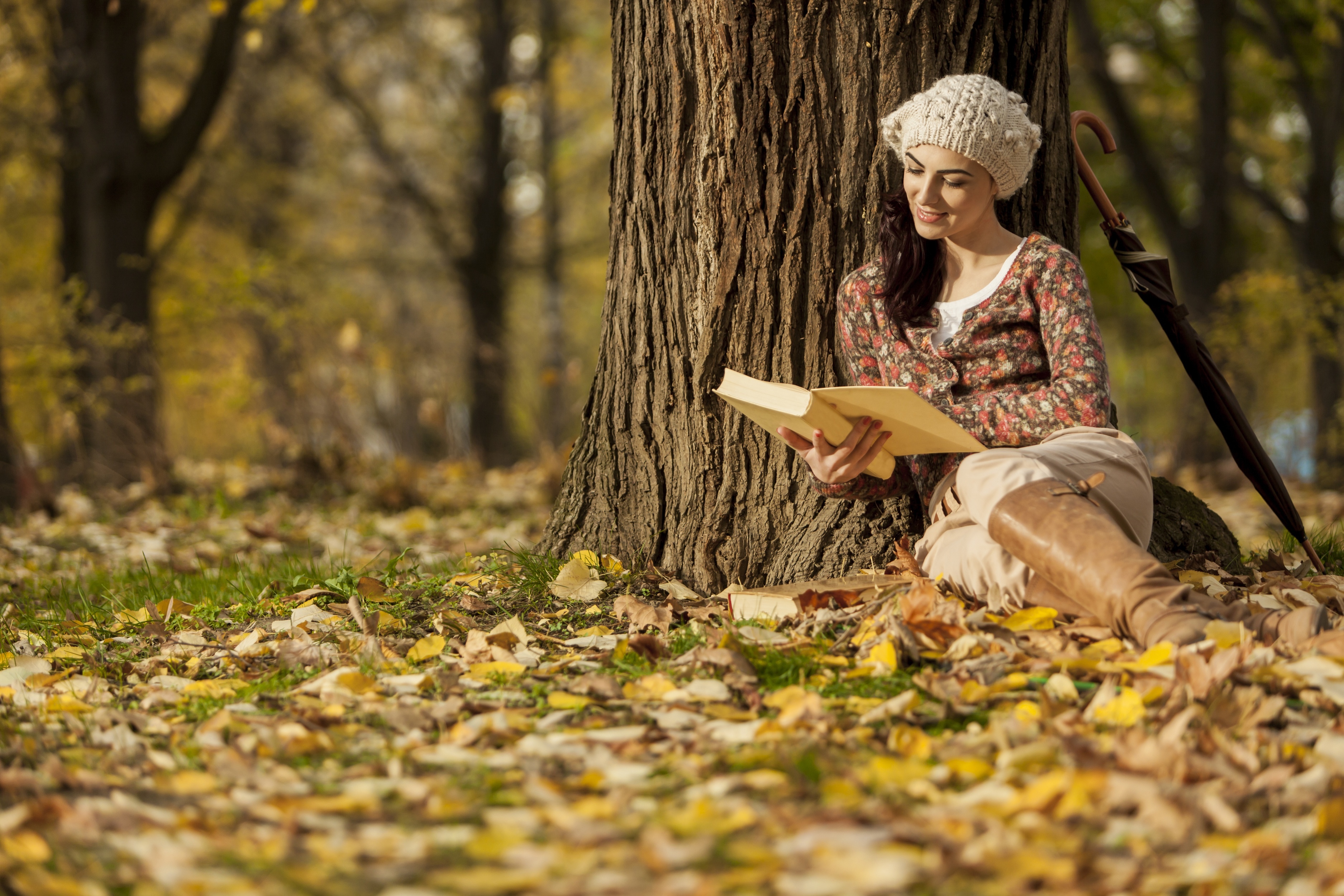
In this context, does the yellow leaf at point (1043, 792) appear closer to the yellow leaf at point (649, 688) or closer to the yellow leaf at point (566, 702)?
the yellow leaf at point (649, 688)

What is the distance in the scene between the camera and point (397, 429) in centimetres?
840

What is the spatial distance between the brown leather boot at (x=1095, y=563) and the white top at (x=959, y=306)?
57cm

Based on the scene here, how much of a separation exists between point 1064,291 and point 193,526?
15.6ft

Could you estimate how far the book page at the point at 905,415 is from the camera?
2367 millimetres

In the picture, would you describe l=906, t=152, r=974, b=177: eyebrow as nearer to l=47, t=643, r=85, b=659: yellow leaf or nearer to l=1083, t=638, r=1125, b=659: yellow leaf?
l=1083, t=638, r=1125, b=659: yellow leaf

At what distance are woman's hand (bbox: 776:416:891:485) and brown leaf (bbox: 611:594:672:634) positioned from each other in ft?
1.70

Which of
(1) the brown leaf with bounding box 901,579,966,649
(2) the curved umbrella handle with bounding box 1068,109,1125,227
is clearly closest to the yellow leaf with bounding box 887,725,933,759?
(1) the brown leaf with bounding box 901,579,966,649

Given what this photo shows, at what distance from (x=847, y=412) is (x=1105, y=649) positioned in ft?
2.46

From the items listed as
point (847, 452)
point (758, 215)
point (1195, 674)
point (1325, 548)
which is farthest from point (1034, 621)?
point (1325, 548)

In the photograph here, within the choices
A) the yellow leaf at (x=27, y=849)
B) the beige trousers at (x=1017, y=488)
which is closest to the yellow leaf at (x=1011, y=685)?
the beige trousers at (x=1017, y=488)

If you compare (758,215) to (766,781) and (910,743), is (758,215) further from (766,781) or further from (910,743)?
(766,781)

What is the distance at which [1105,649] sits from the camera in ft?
7.53

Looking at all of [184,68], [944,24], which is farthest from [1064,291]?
[184,68]

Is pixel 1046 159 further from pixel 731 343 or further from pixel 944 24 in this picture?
pixel 731 343
